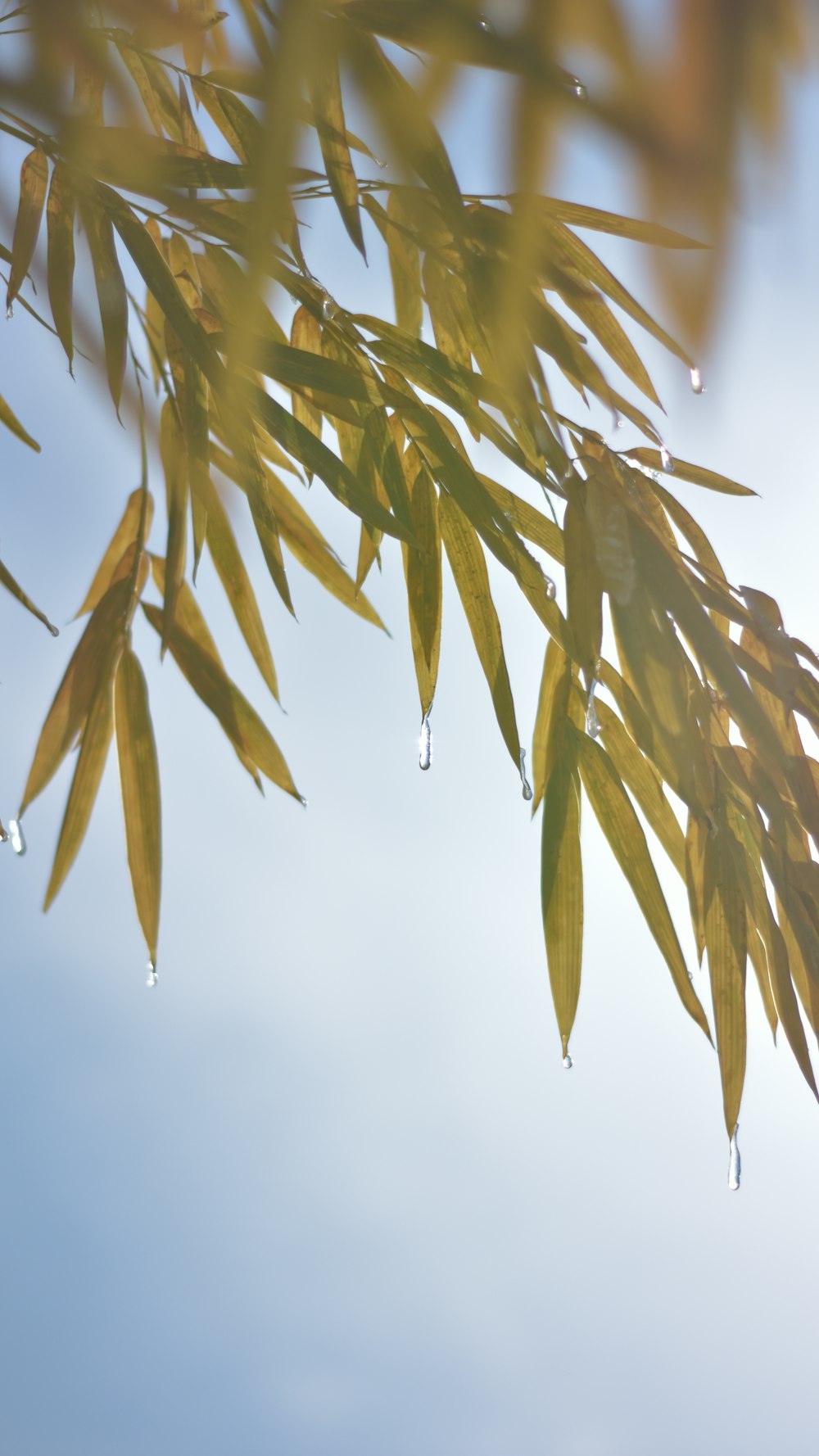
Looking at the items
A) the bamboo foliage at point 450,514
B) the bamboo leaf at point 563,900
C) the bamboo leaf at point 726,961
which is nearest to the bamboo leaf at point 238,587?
the bamboo foliage at point 450,514

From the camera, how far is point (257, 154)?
0.25 m

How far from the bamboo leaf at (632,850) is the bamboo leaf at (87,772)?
399 millimetres

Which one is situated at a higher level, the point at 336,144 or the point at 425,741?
the point at 336,144

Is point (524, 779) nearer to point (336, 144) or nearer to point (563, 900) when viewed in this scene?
point (563, 900)

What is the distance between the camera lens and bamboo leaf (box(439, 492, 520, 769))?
0.76 m

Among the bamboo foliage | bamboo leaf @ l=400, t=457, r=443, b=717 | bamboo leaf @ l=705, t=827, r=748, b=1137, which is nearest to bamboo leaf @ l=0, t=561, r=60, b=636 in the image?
the bamboo foliage

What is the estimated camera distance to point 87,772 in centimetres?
92

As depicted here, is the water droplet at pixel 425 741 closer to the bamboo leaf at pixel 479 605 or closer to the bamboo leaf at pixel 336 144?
the bamboo leaf at pixel 479 605

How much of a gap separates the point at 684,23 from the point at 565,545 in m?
0.49

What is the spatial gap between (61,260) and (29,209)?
0.04 metres

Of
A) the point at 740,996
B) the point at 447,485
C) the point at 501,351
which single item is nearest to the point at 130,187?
the point at 447,485

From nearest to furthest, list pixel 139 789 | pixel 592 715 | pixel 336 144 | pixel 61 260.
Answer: pixel 336 144
pixel 592 715
pixel 61 260
pixel 139 789

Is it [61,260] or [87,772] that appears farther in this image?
[87,772]

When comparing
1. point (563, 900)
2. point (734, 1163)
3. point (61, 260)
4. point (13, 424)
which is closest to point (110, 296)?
point (61, 260)
